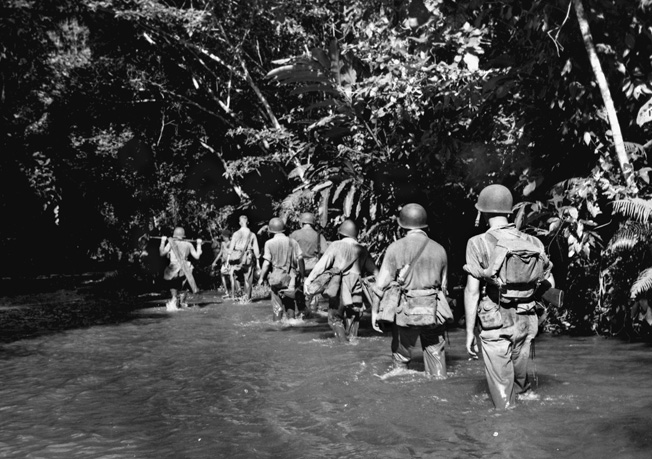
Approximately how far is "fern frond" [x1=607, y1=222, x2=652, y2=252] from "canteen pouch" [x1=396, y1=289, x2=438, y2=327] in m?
3.53

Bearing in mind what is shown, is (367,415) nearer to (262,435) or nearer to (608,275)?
(262,435)

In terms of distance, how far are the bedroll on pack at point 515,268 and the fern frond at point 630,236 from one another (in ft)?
13.2

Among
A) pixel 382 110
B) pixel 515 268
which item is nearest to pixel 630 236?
pixel 515 268

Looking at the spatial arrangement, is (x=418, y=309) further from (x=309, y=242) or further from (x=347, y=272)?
(x=309, y=242)

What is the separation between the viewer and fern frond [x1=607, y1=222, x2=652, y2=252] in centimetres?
979

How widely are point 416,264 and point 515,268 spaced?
65.9 inches

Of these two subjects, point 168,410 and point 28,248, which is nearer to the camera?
point 168,410

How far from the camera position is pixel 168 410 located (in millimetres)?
7062

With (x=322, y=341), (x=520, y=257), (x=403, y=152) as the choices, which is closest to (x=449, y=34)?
(x=403, y=152)

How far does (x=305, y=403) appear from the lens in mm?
7223

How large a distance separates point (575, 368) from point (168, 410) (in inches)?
181

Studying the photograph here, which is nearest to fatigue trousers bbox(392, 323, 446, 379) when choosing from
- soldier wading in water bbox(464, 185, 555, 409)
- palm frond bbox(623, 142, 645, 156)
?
soldier wading in water bbox(464, 185, 555, 409)

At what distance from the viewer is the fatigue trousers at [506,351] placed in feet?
20.6

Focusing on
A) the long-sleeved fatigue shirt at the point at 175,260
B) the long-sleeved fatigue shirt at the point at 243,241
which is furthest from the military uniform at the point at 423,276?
the long-sleeved fatigue shirt at the point at 243,241
